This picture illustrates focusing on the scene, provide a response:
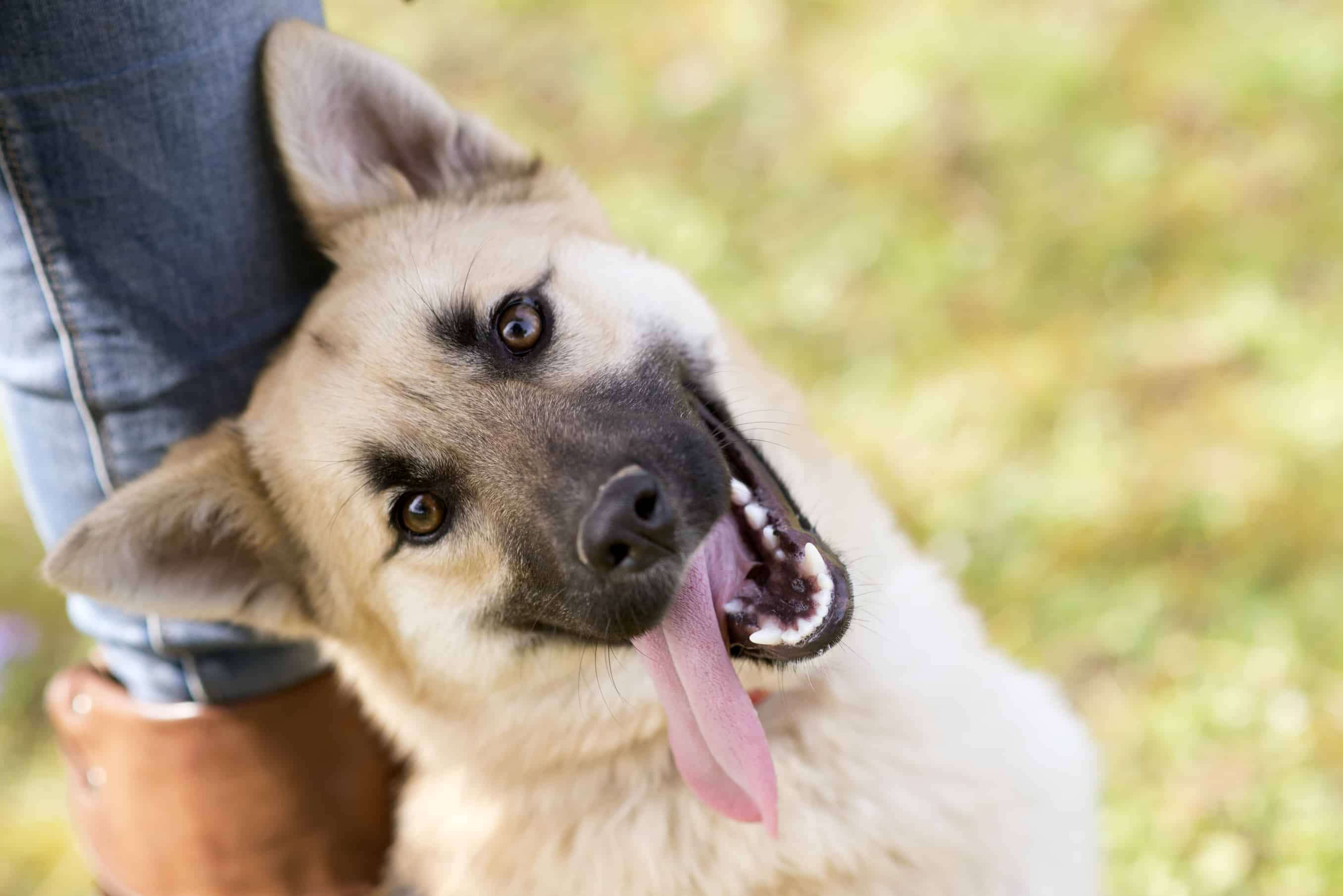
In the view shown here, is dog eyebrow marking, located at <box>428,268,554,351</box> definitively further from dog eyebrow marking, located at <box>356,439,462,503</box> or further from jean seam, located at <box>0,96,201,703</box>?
jean seam, located at <box>0,96,201,703</box>

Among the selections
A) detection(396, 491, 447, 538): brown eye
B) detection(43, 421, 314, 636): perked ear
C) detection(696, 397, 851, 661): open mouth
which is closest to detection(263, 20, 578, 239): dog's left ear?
detection(43, 421, 314, 636): perked ear

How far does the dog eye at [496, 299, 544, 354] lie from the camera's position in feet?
7.78

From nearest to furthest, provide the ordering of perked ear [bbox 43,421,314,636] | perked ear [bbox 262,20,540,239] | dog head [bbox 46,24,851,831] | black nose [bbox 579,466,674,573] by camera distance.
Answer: black nose [bbox 579,466,674,573], dog head [bbox 46,24,851,831], perked ear [bbox 43,421,314,636], perked ear [bbox 262,20,540,239]

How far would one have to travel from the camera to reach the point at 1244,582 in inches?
138

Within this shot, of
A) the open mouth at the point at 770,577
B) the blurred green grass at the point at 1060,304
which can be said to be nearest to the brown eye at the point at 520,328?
the open mouth at the point at 770,577

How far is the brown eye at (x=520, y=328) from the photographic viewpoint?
7.78 feet

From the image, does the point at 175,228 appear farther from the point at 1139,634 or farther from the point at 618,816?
the point at 1139,634

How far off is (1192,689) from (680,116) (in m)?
3.27

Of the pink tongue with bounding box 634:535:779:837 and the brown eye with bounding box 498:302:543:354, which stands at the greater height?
the brown eye with bounding box 498:302:543:354

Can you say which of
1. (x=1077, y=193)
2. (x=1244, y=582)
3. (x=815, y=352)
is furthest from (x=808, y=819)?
(x=1077, y=193)

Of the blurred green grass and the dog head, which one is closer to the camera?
the dog head

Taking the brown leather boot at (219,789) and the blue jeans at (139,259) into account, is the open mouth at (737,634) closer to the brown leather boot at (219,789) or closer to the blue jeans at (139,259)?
the brown leather boot at (219,789)

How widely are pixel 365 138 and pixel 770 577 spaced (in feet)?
4.96

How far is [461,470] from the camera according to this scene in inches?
89.4
